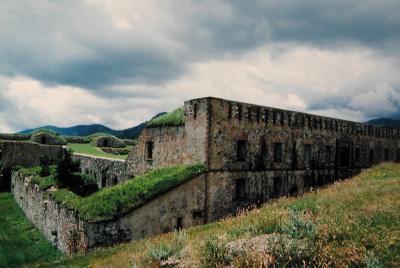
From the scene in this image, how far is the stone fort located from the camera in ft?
55.4

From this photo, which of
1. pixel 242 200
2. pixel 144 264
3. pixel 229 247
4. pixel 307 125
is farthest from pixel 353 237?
pixel 307 125

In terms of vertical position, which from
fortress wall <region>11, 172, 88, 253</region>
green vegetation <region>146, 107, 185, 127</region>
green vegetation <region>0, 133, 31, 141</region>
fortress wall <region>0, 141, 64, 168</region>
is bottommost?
fortress wall <region>11, 172, 88, 253</region>

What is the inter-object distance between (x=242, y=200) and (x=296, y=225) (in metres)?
13.1

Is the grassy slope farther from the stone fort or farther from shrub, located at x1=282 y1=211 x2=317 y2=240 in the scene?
the stone fort

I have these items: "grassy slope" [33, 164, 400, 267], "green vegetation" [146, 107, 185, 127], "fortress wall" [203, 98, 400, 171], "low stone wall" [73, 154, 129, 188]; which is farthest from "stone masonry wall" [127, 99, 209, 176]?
"grassy slope" [33, 164, 400, 267]

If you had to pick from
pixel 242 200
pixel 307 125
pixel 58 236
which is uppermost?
pixel 307 125

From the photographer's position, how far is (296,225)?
27.6 feet

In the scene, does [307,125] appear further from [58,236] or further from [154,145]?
[58,236]

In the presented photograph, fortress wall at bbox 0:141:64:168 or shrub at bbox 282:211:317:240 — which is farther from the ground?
fortress wall at bbox 0:141:64:168

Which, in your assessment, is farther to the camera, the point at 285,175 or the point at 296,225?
the point at 285,175

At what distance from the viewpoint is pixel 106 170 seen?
95.7 ft

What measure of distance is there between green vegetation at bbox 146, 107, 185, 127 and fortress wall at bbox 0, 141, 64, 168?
16.2 m

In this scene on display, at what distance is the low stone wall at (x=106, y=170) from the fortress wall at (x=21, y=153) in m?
6.02

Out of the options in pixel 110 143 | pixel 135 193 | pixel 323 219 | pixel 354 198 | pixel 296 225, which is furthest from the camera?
pixel 110 143
